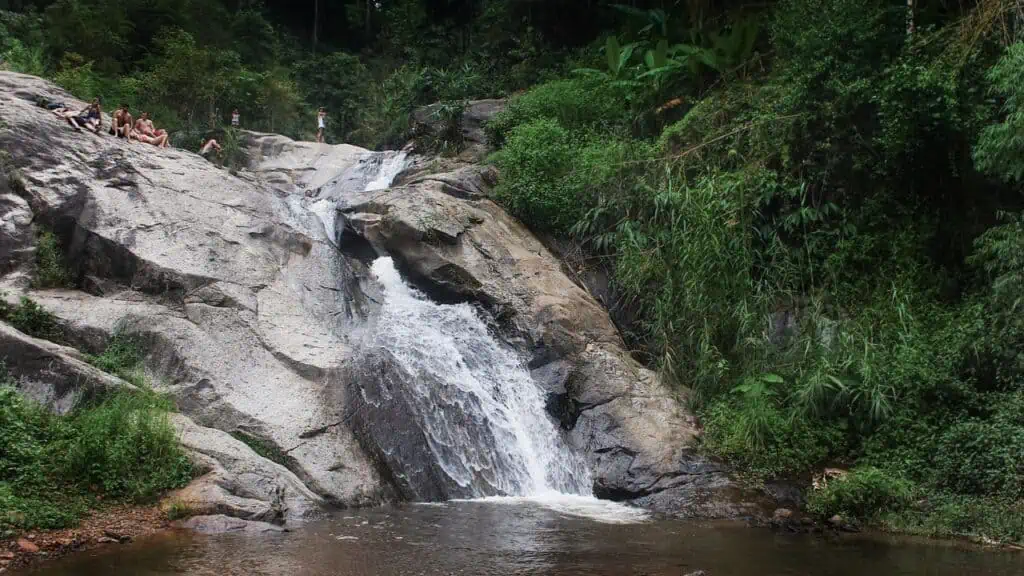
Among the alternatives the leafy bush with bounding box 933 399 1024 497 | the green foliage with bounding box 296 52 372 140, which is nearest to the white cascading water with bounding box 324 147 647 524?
the leafy bush with bounding box 933 399 1024 497

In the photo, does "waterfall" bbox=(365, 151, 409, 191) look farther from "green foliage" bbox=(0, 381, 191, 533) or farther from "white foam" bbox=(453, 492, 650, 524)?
"green foliage" bbox=(0, 381, 191, 533)

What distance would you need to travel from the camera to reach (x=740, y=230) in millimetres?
15125

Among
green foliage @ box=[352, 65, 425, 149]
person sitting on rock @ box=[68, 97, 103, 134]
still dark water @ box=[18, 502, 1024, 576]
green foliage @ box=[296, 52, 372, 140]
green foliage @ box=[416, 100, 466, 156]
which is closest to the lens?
still dark water @ box=[18, 502, 1024, 576]

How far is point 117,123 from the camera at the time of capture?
59.0 feet

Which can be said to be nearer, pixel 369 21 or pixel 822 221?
pixel 822 221

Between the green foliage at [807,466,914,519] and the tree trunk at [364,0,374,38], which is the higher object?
the tree trunk at [364,0,374,38]

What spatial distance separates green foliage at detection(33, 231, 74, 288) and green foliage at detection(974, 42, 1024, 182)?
14862 millimetres

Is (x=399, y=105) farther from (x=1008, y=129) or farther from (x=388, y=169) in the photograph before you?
(x=1008, y=129)

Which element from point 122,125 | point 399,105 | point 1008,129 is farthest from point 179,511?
point 399,105

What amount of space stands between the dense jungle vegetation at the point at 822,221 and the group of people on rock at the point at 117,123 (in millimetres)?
4681

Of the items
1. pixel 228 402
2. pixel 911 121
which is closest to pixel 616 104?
pixel 911 121

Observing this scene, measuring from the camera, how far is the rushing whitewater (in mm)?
13000

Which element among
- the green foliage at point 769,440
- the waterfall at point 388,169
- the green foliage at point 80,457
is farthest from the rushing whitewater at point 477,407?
the waterfall at point 388,169

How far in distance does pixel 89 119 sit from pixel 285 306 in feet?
20.4
